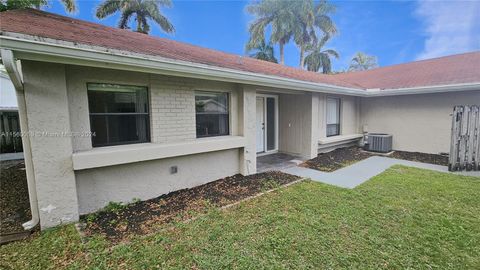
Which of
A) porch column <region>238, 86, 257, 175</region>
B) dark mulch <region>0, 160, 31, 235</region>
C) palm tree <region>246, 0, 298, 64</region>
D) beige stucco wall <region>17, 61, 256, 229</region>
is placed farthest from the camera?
palm tree <region>246, 0, 298, 64</region>

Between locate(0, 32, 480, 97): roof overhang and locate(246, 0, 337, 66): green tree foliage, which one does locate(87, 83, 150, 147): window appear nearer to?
locate(0, 32, 480, 97): roof overhang

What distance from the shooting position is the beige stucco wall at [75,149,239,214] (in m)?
3.80

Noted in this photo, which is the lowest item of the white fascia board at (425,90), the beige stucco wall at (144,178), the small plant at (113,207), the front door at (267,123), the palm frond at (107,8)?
the small plant at (113,207)

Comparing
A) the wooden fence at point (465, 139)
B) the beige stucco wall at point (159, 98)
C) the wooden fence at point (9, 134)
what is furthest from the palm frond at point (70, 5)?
the wooden fence at point (465, 139)

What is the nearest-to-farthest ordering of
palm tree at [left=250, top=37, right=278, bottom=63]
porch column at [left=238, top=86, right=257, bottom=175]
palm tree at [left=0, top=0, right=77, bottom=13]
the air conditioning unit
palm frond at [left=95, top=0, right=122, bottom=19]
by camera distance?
porch column at [left=238, top=86, right=257, bottom=175] → palm tree at [left=0, top=0, right=77, bottom=13] → the air conditioning unit → palm frond at [left=95, top=0, right=122, bottom=19] → palm tree at [left=250, top=37, right=278, bottom=63]

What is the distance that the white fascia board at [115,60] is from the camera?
2754 millimetres

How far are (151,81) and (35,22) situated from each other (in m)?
2.05

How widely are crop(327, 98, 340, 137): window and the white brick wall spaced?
6.48 metres

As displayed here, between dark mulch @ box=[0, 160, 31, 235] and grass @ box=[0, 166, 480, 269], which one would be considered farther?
dark mulch @ box=[0, 160, 31, 235]

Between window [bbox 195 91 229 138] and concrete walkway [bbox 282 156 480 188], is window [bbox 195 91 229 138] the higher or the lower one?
the higher one

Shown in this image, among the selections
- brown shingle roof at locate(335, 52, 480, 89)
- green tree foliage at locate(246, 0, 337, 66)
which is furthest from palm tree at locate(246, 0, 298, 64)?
brown shingle roof at locate(335, 52, 480, 89)

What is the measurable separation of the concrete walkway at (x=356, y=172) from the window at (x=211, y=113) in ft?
8.11

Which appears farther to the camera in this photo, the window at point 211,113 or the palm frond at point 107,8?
the palm frond at point 107,8

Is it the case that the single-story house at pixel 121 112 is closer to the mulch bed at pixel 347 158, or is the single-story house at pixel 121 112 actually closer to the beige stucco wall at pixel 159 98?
the beige stucco wall at pixel 159 98
